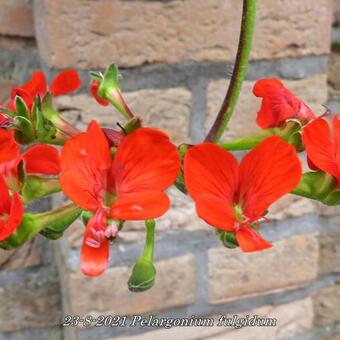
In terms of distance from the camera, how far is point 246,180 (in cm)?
24

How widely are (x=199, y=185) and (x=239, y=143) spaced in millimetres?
62

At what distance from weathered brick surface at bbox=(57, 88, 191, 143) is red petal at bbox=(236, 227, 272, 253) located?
1.15 feet

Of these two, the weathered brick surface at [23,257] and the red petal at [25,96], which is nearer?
the red petal at [25,96]

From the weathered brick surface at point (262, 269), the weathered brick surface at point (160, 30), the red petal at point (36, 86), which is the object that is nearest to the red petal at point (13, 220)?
the red petal at point (36, 86)

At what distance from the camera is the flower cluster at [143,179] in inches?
8.8

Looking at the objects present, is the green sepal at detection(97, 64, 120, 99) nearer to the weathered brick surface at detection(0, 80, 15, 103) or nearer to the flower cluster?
the flower cluster

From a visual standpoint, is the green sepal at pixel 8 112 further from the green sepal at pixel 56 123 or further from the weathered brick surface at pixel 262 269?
the weathered brick surface at pixel 262 269

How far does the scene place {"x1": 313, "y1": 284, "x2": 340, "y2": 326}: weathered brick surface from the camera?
2.53 feet

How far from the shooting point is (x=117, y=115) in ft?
1.88

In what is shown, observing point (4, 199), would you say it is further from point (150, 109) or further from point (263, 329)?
point (263, 329)

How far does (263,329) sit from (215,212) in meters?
0.52

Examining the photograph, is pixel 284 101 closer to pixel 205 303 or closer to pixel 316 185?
pixel 316 185

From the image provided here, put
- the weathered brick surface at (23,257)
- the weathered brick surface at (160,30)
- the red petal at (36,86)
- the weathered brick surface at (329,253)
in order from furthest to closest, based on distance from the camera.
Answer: the weathered brick surface at (329,253) < the weathered brick surface at (23,257) < the weathered brick surface at (160,30) < the red petal at (36,86)

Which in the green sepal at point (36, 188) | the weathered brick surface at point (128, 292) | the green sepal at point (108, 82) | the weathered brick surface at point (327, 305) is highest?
the green sepal at point (108, 82)
